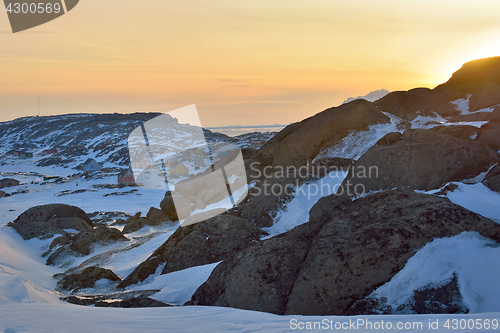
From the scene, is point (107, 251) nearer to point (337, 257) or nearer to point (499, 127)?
point (337, 257)

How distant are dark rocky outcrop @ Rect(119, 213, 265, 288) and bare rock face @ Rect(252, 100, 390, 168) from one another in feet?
33.9

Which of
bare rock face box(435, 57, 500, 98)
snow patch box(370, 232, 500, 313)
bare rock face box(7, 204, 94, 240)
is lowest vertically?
bare rock face box(7, 204, 94, 240)

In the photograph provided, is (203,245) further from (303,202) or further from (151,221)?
(151,221)

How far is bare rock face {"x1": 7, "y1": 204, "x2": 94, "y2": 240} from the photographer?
19.2 m

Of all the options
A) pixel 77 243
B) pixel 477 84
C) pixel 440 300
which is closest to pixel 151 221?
pixel 77 243

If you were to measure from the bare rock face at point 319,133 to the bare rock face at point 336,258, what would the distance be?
13256mm

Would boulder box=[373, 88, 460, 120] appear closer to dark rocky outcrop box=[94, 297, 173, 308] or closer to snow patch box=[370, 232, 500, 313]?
snow patch box=[370, 232, 500, 313]

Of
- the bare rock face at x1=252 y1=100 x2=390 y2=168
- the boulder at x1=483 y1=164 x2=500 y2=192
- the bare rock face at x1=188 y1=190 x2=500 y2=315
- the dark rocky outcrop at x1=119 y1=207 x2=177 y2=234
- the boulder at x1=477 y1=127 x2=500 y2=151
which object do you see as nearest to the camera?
the bare rock face at x1=188 y1=190 x2=500 y2=315

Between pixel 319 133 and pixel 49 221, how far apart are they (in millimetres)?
17668

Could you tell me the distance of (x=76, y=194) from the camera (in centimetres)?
4694

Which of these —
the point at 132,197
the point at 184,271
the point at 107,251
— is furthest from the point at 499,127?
the point at 132,197

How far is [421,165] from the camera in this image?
10.7 metres

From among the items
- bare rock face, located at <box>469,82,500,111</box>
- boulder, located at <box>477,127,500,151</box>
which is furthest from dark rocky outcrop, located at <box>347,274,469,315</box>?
bare rock face, located at <box>469,82,500,111</box>

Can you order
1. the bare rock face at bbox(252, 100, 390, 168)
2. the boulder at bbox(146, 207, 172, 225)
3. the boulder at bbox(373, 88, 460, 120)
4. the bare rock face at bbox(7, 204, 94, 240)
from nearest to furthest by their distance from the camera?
the bare rock face at bbox(7, 204, 94, 240), the bare rock face at bbox(252, 100, 390, 168), the boulder at bbox(146, 207, 172, 225), the boulder at bbox(373, 88, 460, 120)
